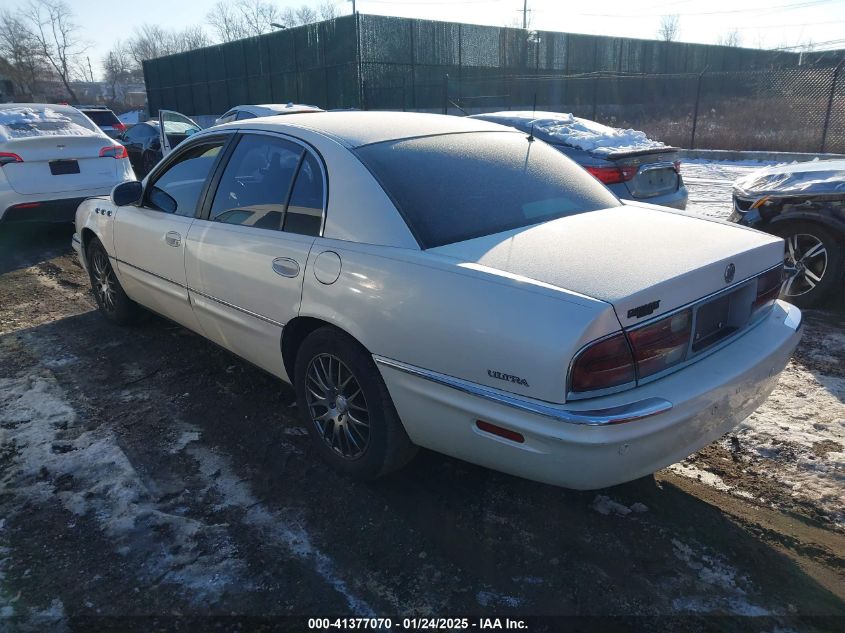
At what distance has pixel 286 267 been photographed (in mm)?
3109

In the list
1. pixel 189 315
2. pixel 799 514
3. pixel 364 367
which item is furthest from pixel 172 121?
pixel 799 514

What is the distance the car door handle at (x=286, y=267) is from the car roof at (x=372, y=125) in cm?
64

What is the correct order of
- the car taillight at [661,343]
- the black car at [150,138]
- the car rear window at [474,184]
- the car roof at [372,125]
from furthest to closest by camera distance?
the black car at [150,138]
the car roof at [372,125]
the car rear window at [474,184]
the car taillight at [661,343]

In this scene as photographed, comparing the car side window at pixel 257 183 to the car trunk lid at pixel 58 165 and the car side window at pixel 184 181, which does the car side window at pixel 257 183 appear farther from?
the car trunk lid at pixel 58 165

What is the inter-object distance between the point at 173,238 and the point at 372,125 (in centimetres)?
152

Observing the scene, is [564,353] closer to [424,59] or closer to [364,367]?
[364,367]

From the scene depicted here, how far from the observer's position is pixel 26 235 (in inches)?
357

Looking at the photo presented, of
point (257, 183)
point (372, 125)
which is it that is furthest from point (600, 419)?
point (257, 183)

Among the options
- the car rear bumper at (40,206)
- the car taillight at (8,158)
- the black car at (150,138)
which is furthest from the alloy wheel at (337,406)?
the black car at (150,138)

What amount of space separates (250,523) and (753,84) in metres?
19.8

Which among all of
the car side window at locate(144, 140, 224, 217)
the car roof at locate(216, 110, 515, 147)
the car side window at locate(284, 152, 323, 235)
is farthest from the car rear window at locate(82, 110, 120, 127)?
the car side window at locate(284, 152, 323, 235)

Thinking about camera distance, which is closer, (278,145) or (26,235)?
(278,145)

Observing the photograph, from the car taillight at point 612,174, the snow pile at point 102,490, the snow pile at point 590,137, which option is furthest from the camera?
the snow pile at point 590,137

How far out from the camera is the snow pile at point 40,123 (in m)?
7.86
